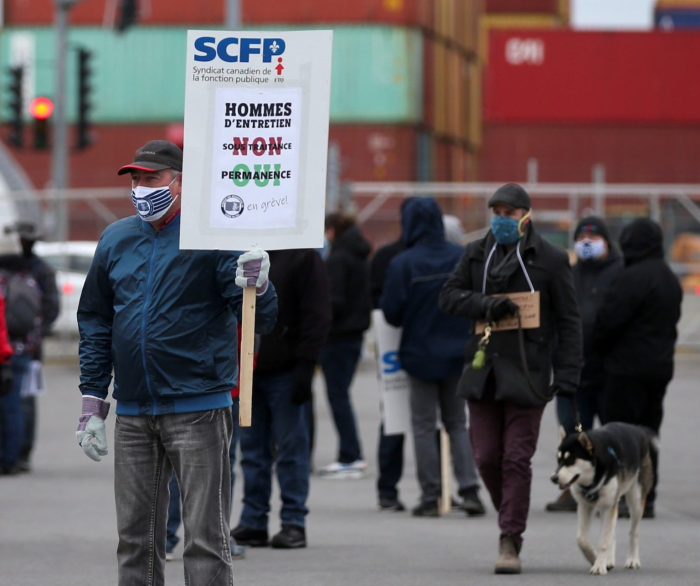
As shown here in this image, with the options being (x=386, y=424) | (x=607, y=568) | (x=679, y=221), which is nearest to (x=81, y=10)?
(x=679, y=221)

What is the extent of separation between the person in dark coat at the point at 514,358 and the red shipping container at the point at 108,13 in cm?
3377

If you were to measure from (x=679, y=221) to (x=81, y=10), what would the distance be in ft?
69.5

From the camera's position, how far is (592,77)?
46812 mm

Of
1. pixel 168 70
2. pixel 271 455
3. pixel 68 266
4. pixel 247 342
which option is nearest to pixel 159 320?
pixel 247 342

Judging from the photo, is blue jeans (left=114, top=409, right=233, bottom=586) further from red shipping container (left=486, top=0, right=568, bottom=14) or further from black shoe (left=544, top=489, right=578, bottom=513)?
red shipping container (left=486, top=0, right=568, bottom=14)

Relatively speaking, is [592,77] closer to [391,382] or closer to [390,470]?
[390,470]

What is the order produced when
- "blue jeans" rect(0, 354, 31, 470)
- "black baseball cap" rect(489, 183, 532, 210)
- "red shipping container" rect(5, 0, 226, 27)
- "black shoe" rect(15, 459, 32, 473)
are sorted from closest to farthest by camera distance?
"black baseball cap" rect(489, 183, 532, 210) → "blue jeans" rect(0, 354, 31, 470) → "black shoe" rect(15, 459, 32, 473) → "red shipping container" rect(5, 0, 226, 27)

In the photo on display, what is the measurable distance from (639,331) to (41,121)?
58.2 feet

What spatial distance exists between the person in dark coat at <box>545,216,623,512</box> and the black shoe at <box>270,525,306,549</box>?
2.04 meters

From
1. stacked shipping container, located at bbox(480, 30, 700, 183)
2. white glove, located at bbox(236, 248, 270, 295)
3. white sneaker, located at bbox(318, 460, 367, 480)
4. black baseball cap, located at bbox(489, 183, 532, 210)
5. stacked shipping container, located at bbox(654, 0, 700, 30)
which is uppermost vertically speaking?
stacked shipping container, located at bbox(654, 0, 700, 30)

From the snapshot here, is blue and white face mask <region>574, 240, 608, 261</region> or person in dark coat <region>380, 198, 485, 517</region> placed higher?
blue and white face mask <region>574, 240, 608, 261</region>

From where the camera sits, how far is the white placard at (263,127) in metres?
6.65

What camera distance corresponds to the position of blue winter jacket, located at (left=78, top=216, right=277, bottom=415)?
6422mm

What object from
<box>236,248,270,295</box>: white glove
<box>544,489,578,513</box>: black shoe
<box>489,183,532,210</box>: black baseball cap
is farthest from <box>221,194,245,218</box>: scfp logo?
<box>544,489,578,513</box>: black shoe
